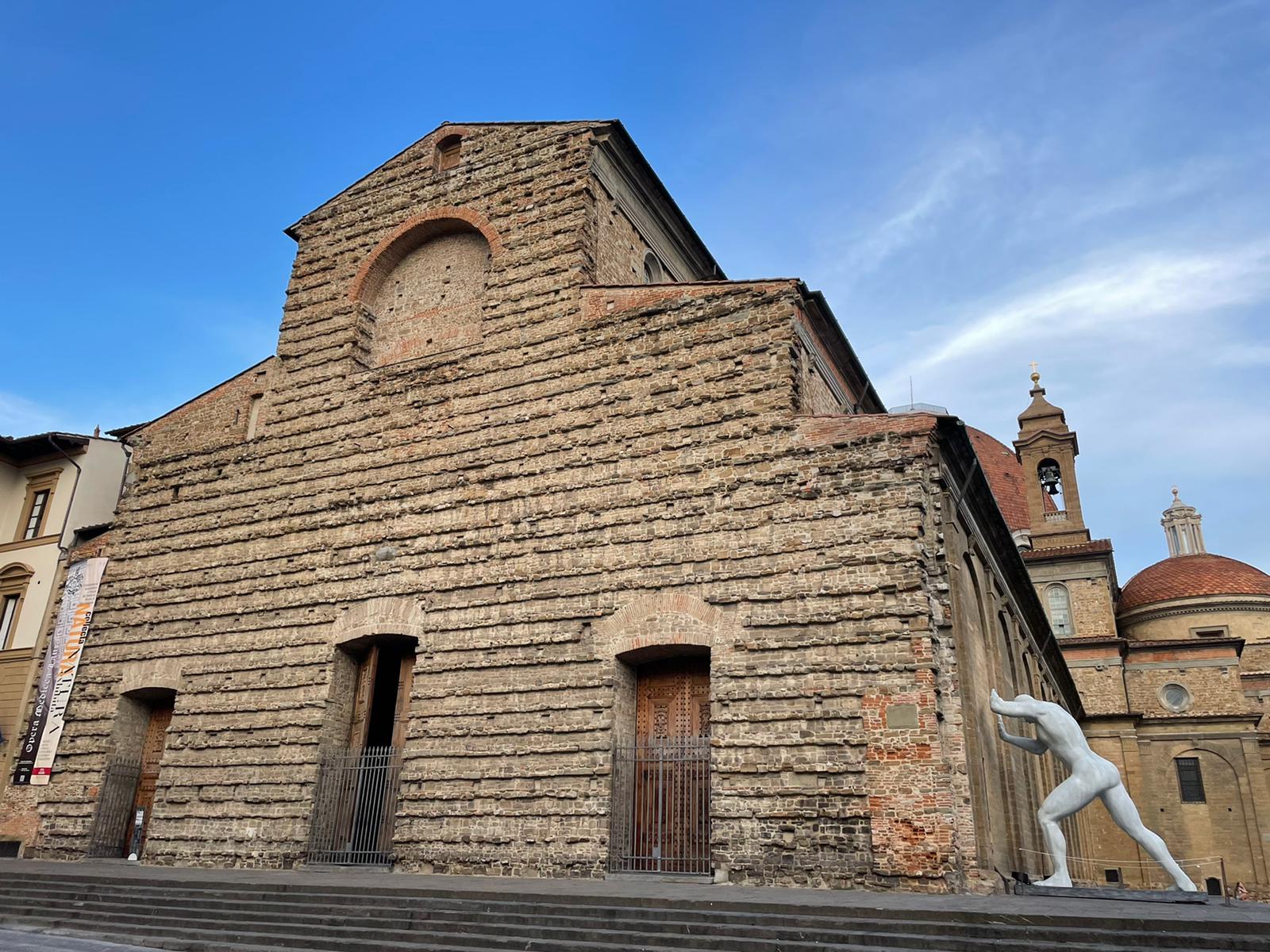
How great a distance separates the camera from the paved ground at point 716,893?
7758 millimetres

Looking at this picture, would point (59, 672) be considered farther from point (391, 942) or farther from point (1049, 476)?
point (1049, 476)

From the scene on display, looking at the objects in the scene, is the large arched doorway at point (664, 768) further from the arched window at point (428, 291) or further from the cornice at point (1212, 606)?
the cornice at point (1212, 606)

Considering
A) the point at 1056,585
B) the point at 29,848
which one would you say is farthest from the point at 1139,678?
the point at 29,848

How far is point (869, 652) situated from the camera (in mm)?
10555

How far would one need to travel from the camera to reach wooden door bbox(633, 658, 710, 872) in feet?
36.5

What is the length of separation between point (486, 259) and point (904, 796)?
10670 millimetres

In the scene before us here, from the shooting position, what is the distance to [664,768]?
11.6m

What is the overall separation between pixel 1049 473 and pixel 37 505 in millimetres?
33148

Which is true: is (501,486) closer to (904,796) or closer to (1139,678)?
(904,796)

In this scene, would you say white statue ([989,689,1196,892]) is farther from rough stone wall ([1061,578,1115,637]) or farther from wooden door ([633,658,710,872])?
rough stone wall ([1061,578,1115,637])

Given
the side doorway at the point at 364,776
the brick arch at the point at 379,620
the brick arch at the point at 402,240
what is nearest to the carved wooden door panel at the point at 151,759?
the side doorway at the point at 364,776

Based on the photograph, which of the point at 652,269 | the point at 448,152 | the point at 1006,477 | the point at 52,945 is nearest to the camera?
the point at 52,945

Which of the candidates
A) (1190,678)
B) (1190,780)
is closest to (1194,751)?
(1190,780)

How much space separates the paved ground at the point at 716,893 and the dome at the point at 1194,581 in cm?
2914
